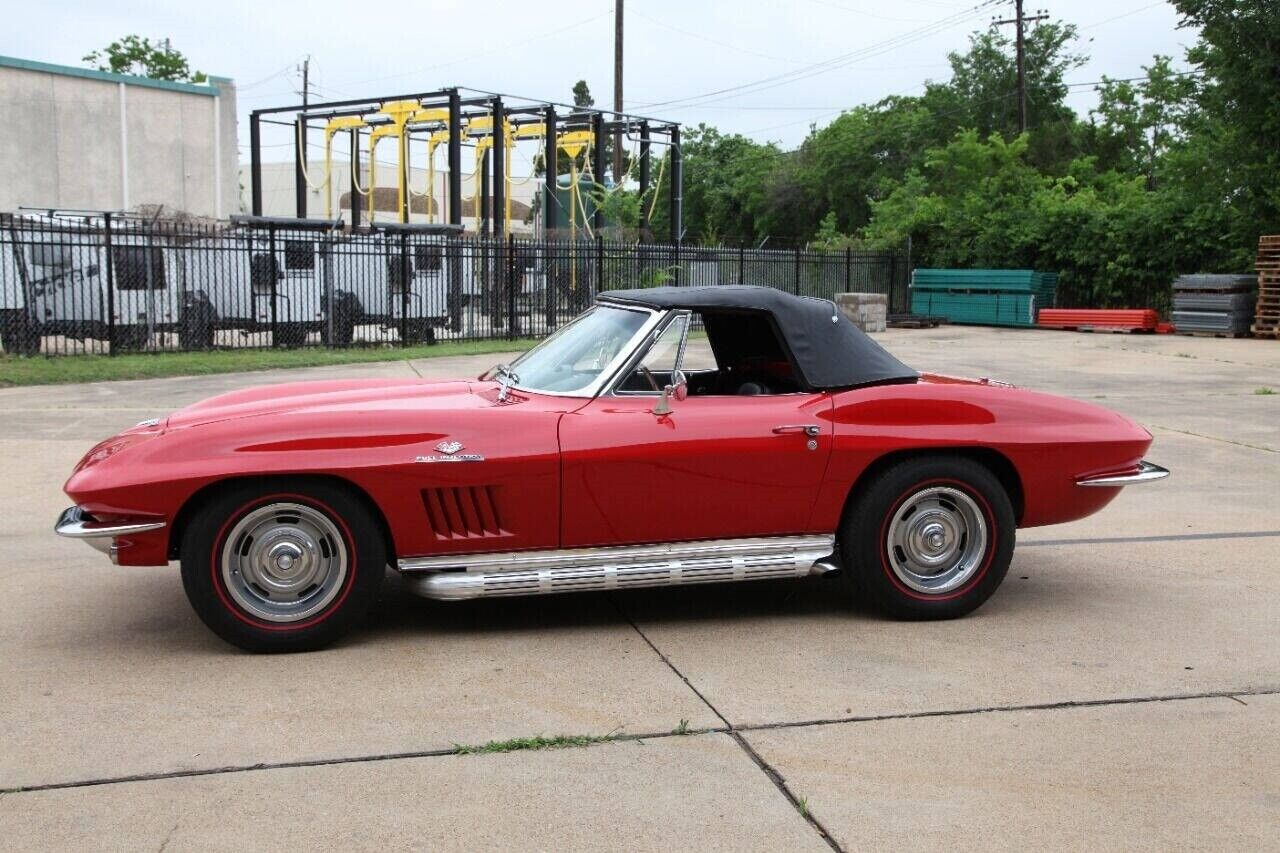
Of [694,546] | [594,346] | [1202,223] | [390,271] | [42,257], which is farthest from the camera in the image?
[1202,223]

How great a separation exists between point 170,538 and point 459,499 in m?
1.07

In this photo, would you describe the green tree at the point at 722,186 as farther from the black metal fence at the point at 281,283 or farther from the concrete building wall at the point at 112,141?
the black metal fence at the point at 281,283

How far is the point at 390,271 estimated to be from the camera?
845 inches

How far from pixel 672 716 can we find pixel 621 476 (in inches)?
43.2

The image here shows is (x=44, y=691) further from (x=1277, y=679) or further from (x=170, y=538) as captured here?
(x=1277, y=679)

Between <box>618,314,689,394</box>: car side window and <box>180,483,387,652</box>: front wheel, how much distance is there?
4.00ft

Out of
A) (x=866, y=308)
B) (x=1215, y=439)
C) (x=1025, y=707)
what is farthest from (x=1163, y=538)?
(x=866, y=308)

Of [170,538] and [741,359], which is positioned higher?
[741,359]

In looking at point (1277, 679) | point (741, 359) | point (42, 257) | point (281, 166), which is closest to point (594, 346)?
point (741, 359)

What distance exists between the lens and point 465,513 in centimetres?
481

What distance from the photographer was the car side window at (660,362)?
16.9 ft

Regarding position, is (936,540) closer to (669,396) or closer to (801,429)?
(801,429)

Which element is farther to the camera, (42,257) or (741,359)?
(42,257)

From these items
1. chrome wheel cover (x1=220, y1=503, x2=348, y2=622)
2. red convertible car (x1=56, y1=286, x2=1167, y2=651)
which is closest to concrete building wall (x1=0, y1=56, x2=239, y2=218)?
red convertible car (x1=56, y1=286, x2=1167, y2=651)
